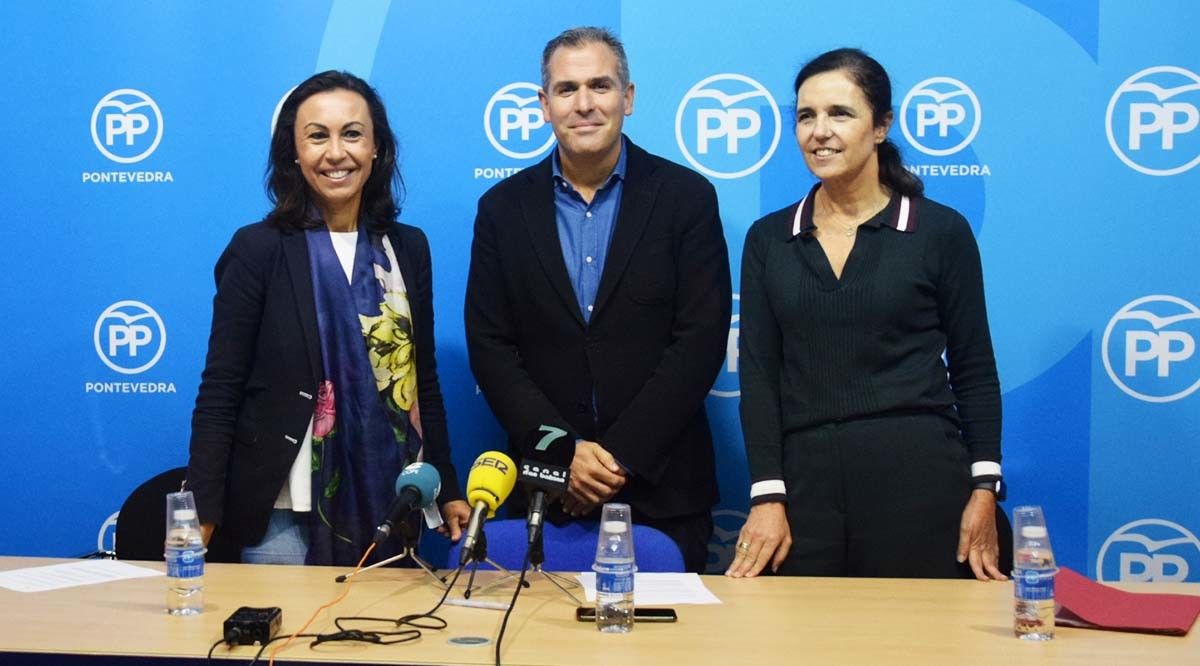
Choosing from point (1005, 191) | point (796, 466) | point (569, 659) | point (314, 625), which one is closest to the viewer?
point (569, 659)

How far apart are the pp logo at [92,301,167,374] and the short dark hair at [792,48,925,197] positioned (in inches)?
85.7

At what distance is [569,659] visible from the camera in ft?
6.13

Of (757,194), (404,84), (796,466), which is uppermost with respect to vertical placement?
(404,84)

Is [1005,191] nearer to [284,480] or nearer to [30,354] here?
[284,480]

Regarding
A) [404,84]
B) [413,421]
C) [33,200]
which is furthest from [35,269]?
[413,421]

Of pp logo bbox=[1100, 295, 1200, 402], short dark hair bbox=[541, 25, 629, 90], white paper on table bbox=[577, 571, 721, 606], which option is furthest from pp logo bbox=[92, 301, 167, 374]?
pp logo bbox=[1100, 295, 1200, 402]

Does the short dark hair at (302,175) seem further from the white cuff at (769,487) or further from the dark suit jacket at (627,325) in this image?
the white cuff at (769,487)

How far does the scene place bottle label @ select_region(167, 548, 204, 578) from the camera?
2137 mm

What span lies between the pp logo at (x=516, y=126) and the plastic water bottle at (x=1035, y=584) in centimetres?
205

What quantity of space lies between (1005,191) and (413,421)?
1.83m

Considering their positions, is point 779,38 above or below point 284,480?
above

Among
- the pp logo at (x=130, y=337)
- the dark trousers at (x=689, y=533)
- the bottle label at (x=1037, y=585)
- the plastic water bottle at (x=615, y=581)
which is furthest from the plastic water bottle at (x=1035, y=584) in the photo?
the pp logo at (x=130, y=337)

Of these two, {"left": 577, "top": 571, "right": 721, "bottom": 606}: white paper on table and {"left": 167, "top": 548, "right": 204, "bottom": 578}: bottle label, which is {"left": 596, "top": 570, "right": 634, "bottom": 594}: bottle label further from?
{"left": 167, "top": 548, "right": 204, "bottom": 578}: bottle label

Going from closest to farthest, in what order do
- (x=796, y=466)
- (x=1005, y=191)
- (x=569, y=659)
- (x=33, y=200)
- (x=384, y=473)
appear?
(x=569, y=659), (x=796, y=466), (x=384, y=473), (x=1005, y=191), (x=33, y=200)
